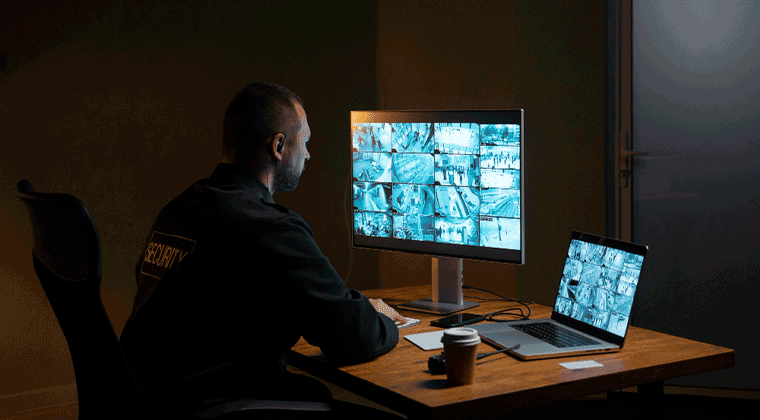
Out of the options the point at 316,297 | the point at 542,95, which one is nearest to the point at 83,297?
the point at 316,297

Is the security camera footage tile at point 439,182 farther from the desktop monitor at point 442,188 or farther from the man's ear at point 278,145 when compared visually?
the man's ear at point 278,145

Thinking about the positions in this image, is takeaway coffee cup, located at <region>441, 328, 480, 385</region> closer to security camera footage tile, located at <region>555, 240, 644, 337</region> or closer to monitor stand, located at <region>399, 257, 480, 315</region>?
security camera footage tile, located at <region>555, 240, 644, 337</region>

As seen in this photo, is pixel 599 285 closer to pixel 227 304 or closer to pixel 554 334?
pixel 554 334

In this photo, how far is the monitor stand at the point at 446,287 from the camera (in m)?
2.46

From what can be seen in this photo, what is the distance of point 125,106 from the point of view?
3.43m

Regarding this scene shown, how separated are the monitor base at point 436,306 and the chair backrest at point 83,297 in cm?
118

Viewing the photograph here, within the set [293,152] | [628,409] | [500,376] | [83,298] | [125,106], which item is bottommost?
[628,409]

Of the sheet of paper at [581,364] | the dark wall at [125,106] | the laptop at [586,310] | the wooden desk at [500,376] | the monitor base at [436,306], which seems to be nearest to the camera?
the wooden desk at [500,376]

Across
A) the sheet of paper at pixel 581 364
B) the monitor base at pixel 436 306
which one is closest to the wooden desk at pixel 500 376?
the sheet of paper at pixel 581 364

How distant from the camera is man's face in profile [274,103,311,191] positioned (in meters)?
1.92

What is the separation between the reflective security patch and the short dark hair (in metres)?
0.29

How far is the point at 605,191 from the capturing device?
3467mm

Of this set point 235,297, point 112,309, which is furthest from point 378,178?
point 112,309

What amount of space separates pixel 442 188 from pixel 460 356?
0.87m
